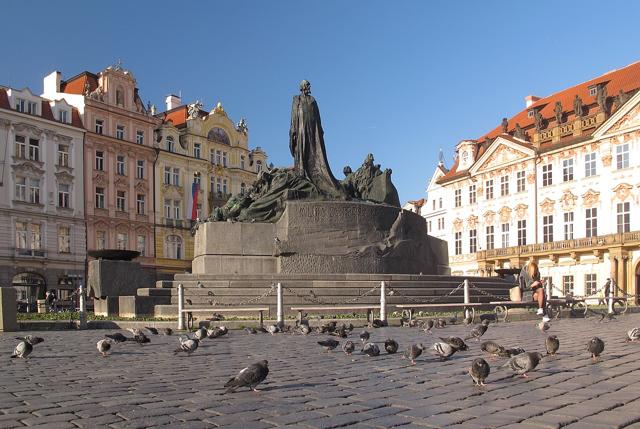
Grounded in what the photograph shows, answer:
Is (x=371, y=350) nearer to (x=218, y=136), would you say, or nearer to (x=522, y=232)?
(x=522, y=232)

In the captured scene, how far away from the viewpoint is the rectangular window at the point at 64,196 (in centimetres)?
4934

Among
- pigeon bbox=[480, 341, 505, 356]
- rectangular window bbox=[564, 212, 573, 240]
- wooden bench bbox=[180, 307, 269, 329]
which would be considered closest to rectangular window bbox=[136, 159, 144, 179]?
rectangular window bbox=[564, 212, 573, 240]

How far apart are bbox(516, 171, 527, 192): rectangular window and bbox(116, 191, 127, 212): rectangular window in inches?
1192

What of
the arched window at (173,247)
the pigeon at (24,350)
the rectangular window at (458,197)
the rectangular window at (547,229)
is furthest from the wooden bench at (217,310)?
the rectangular window at (458,197)

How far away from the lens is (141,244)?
182 ft

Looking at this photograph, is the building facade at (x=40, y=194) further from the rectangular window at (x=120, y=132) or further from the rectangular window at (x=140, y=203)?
the rectangular window at (x=140, y=203)

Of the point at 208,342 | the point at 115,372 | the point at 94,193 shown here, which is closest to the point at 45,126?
the point at 94,193

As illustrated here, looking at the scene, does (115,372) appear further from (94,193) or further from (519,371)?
(94,193)

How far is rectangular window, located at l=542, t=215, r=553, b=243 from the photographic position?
164ft

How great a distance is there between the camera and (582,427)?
466 centimetres

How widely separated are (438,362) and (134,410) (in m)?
4.30

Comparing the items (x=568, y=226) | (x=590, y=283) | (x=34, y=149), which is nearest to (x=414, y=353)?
(x=590, y=283)

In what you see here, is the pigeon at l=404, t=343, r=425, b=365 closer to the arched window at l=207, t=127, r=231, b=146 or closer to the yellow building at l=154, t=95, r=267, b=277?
the yellow building at l=154, t=95, r=267, b=277

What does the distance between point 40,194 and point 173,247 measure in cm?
1317
